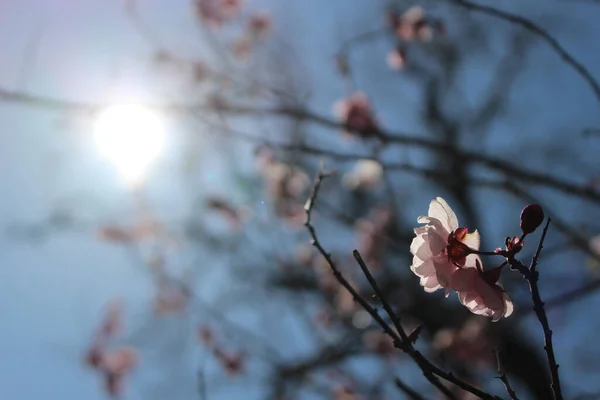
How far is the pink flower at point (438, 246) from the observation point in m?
1.13

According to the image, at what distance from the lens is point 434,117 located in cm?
792

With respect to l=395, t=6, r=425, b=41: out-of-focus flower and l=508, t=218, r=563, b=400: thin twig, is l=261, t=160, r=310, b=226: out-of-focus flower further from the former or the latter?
l=508, t=218, r=563, b=400: thin twig

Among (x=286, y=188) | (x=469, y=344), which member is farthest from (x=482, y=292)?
(x=469, y=344)

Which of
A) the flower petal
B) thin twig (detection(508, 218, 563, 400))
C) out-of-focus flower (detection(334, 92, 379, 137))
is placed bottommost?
thin twig (detection(508, 218, 563, 400))

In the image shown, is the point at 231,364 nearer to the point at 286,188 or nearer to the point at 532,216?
the point at 286,188

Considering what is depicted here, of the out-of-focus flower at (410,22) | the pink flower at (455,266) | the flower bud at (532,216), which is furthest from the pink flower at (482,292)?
the out-of-focus flower at (410,22)

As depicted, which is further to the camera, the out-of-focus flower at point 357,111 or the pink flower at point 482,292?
the out-of-focus flower at point 357,111

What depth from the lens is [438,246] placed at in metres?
A: 1.12

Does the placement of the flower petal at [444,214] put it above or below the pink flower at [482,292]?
above

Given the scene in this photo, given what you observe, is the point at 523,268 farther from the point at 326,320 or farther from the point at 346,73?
the point at 326,320

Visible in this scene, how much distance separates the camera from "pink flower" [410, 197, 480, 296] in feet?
3.69

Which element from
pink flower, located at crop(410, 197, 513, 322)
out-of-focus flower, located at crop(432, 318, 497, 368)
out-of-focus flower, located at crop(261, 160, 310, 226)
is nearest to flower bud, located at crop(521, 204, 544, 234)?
pink flower, located at crop(410, 197, 513, 322)

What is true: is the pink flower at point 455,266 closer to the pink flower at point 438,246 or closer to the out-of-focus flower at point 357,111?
the pink flower at point 438,246

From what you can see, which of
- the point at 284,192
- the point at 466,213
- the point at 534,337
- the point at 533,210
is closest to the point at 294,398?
the point at 284,192
